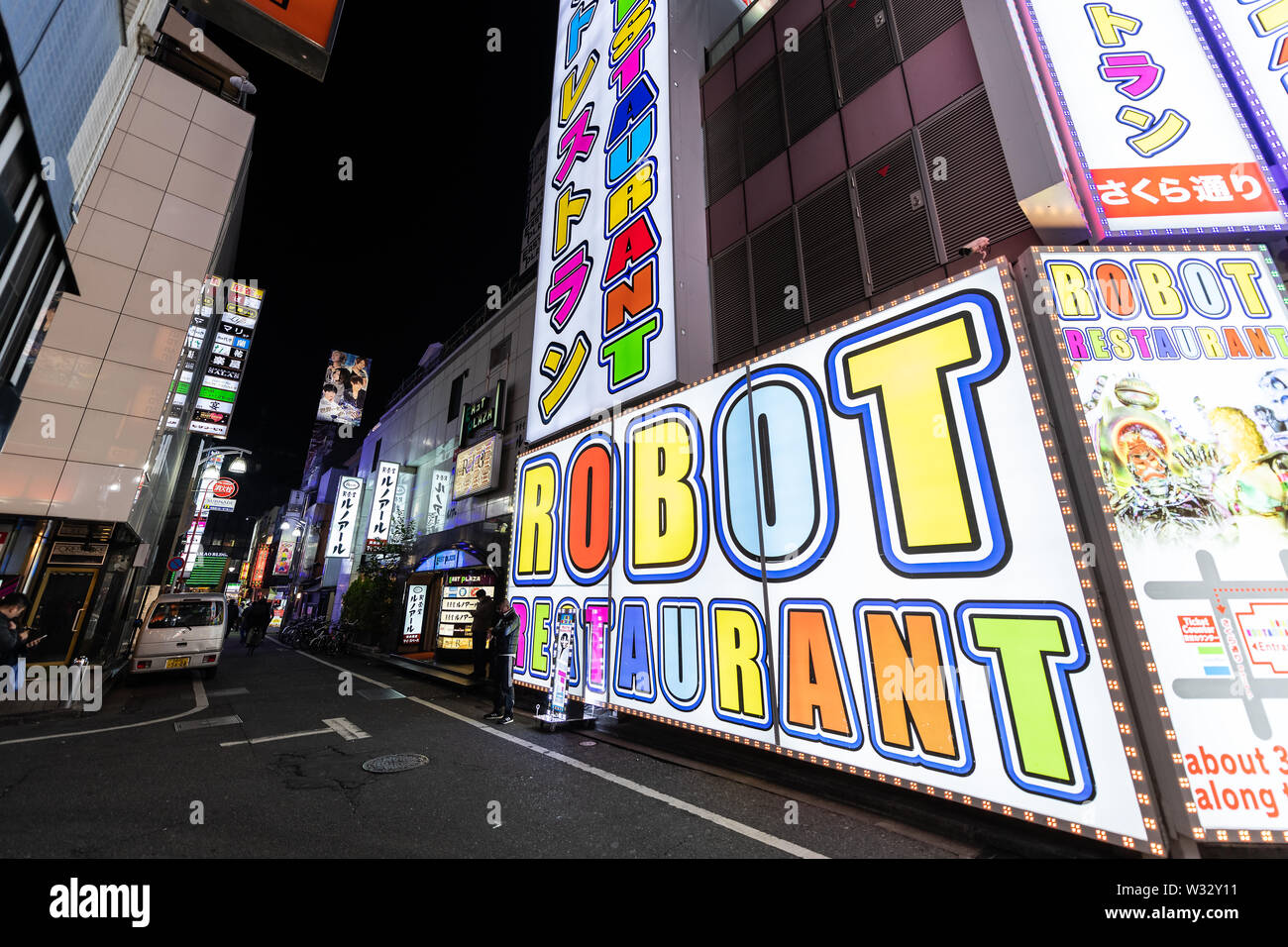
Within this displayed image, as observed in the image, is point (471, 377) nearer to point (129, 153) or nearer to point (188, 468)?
point (129, 153)

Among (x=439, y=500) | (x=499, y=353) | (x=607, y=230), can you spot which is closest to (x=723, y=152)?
(x=607, y=230)

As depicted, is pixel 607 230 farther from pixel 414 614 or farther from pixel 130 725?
pixel 414 614

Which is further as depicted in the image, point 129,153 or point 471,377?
point 471,377

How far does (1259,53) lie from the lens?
5.35m

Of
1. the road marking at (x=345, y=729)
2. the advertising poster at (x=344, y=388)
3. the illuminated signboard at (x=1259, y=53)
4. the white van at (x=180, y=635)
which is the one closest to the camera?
the illuminated signboard at (x=1259, y=53)

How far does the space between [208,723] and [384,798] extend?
536 centimetres

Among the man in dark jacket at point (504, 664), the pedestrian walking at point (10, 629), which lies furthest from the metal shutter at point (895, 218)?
the pedestrian walking at point (10, 629)

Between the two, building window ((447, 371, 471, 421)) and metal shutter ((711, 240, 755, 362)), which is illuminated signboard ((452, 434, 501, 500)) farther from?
metal shutter ((711, 240, 755, 362))

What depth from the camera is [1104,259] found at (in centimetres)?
443

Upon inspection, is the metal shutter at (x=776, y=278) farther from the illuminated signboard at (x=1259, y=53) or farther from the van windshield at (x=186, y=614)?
the van windshield at (x=186, y=614)

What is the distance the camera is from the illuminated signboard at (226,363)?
67.9ft

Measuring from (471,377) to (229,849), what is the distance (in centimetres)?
1935

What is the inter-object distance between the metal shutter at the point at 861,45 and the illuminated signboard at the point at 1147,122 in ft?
8.41
